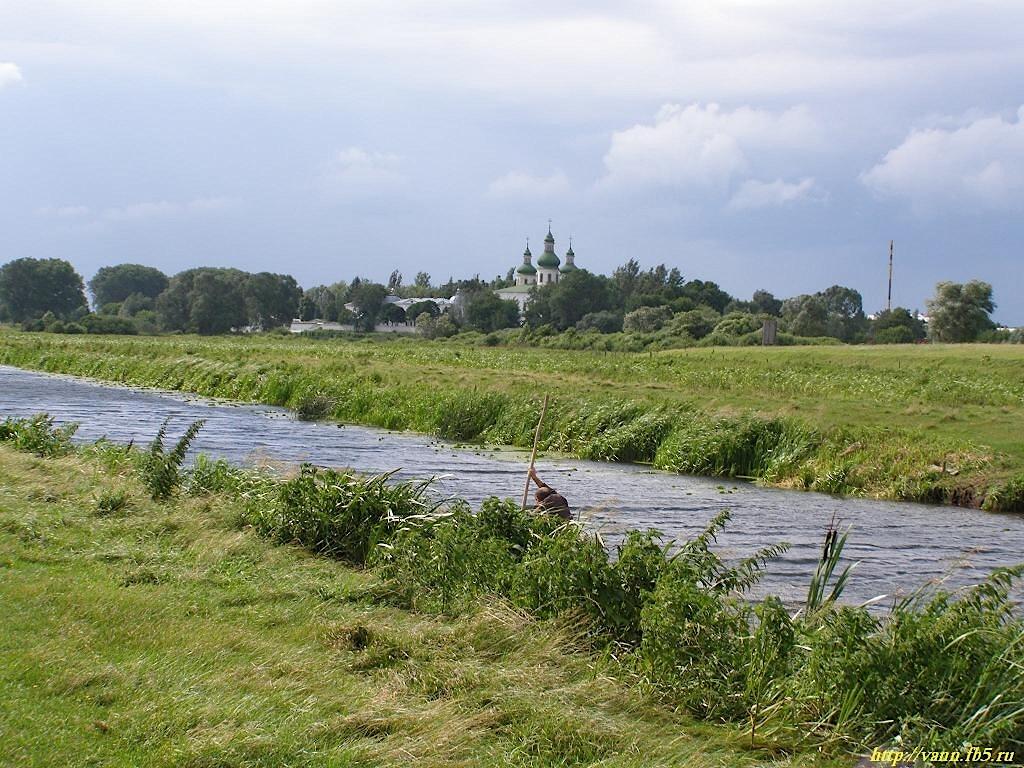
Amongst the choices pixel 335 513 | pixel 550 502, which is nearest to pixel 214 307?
pixel 335 513

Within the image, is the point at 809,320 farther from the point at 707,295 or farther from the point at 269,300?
the point at 269,300

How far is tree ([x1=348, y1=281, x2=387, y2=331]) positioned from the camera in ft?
600

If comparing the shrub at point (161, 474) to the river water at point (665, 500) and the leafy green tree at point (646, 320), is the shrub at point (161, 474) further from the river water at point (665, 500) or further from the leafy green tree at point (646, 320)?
the leafy green tree at point (646, 320)

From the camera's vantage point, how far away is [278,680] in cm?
819

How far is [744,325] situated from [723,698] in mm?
93453

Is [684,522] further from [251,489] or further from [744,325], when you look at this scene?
[744,325]

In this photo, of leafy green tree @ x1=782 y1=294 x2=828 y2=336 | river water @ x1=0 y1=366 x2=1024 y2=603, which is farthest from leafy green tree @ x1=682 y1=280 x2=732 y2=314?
river water @ x1=0 y1=366 x2=1024 y2=603

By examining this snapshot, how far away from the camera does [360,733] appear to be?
7379 millimetres

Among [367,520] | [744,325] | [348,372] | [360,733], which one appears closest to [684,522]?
[367,520]

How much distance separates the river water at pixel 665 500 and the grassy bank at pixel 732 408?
133cm

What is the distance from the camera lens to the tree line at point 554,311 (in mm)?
97387

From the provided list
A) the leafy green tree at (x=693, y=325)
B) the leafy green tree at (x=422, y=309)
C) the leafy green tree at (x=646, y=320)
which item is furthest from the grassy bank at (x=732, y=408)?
the leafy green tree at (x=422, y=309)

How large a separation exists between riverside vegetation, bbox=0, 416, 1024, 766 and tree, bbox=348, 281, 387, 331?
563 feet

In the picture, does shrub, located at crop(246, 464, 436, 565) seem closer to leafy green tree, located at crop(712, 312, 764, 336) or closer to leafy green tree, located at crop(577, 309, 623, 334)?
leafy green tree, located at crop(712, 312, 764, 336)
